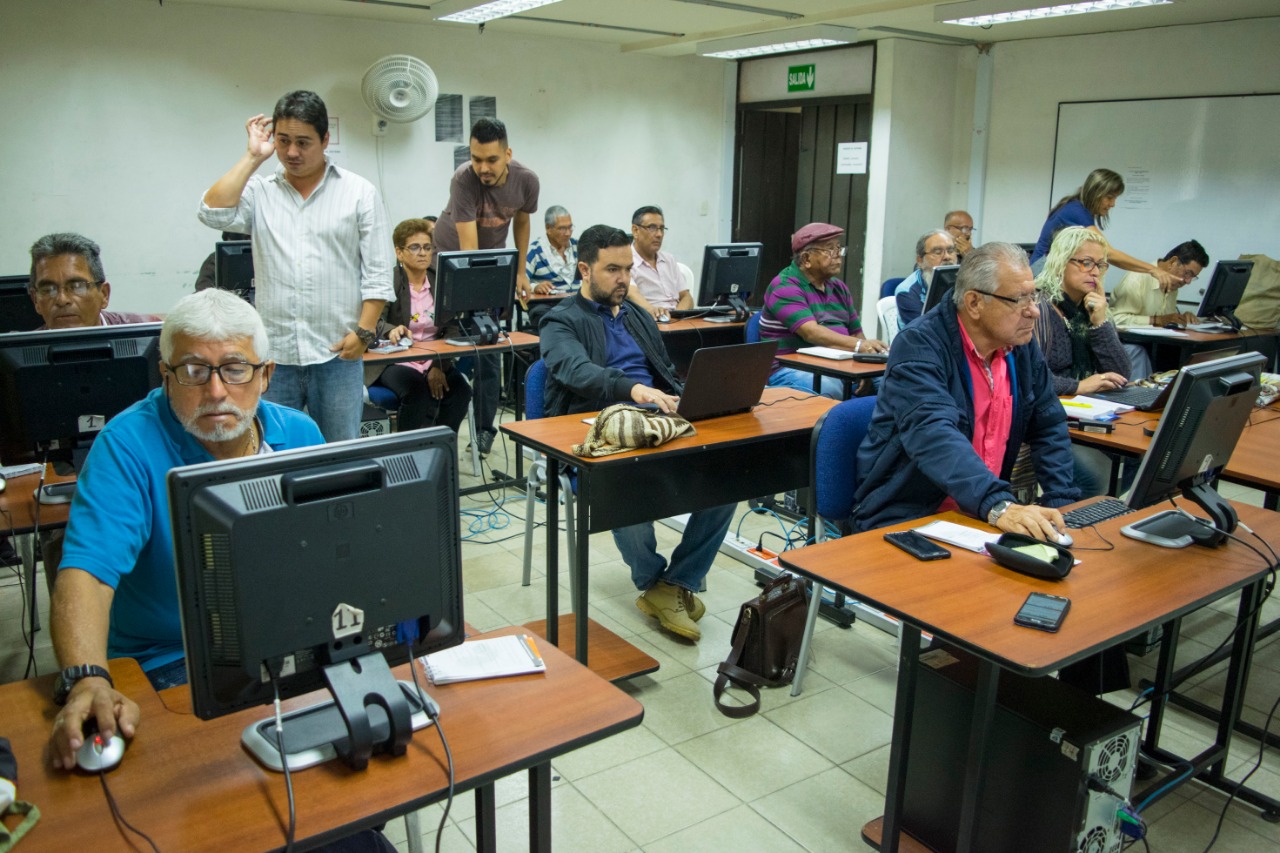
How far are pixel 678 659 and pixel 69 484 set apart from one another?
5.70 ft

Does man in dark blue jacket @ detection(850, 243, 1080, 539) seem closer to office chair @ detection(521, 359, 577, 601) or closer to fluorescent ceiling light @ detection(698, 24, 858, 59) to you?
office chair @ detection(521, 359, 577, 601)

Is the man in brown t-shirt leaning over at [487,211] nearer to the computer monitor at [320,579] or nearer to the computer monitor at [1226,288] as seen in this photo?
the computer monitor at [320,579]

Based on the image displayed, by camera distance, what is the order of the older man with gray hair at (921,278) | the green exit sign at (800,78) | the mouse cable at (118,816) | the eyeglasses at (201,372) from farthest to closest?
the green exit sign at (800,78) < the older man with gray hair at (921,278) < the eyeglasses at (201,372) < the mouse cable at (118,816)

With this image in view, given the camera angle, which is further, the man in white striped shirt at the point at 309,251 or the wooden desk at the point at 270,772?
the man in white striped shirt at the point at 309,251

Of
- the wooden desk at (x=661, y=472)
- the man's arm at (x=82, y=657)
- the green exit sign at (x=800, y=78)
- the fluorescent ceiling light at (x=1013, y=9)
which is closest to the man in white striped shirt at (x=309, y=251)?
the wooden desk at (x=661, y=472)

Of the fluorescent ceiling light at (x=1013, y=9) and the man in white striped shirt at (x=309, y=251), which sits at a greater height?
the fluorescent ceiling light at (x=1013, y=9)

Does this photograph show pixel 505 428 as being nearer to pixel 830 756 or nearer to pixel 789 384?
pixel 830 756

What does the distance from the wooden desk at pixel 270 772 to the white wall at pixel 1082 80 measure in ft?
22.4

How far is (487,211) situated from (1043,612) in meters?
4.30

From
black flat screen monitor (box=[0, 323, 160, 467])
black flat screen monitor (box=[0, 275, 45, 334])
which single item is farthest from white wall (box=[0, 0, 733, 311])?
black flat screen monitor (box=[0, 323, 160, 467])

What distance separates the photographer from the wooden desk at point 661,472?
275cm

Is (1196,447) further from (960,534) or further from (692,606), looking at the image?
(692,606)

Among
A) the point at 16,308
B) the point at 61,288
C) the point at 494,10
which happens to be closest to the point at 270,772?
the point at 61,288

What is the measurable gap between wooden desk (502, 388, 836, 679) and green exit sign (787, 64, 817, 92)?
5647mm
